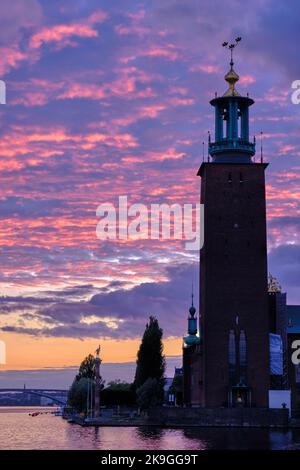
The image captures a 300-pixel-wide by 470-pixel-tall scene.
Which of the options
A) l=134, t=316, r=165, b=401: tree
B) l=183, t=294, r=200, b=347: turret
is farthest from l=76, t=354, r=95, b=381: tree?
l=183, t=294, r=200, b=347: turret

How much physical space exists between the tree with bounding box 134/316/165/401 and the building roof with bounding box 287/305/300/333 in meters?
19.4

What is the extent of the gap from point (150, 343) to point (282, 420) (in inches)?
1430

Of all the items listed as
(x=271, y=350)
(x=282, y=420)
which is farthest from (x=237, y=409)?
(x=271, y=350)

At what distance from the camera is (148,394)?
11956 centimetres

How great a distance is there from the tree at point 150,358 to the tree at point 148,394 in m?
3.93

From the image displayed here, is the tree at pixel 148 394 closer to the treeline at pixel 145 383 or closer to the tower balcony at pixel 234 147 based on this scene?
the treeline at pixel 145 383

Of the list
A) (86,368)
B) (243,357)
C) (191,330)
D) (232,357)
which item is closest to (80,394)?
(86,368)

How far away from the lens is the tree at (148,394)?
118812 mm

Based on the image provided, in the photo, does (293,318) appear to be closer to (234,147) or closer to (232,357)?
(232,357)

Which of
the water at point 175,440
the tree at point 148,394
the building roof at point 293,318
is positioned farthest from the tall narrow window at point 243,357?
the tree at point 148,394

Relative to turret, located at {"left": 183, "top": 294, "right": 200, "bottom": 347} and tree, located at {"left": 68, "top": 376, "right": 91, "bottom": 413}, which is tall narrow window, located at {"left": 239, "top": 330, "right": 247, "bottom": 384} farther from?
tree, located at {"left": 68, "top": 376, "right": 91, "bottom": 413}

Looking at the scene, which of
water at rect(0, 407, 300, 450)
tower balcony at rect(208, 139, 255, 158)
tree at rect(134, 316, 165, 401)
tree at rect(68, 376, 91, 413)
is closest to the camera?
Answer: water at rect(0, 407, 300, 450)

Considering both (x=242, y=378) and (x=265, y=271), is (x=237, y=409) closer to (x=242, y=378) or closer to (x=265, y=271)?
(x=242, y=378)

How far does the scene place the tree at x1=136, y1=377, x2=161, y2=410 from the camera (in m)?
119
